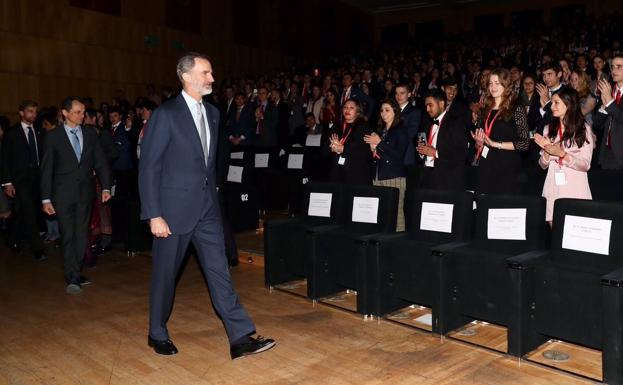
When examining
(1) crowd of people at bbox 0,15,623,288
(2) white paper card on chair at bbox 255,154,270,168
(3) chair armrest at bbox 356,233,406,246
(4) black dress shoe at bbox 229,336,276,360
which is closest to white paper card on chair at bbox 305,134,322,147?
(1) crowd of people at bbox 0,15,623,288

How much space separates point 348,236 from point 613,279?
1.55m

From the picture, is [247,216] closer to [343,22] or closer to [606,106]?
[606,106]

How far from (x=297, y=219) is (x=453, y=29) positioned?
1526cm

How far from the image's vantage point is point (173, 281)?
2762mm

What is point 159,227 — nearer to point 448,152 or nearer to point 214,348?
point 214,348

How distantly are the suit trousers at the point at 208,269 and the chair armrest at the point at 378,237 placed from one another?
2.80 ft

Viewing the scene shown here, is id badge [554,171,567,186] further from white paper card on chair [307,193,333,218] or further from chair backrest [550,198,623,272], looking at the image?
white paper card on chair [307,193,333,218]

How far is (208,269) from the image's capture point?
2.74 metres

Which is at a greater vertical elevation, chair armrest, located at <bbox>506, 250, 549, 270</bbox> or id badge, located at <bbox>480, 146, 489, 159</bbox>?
id badge, located at <bbox>480, 146, 489, 159</bbox>

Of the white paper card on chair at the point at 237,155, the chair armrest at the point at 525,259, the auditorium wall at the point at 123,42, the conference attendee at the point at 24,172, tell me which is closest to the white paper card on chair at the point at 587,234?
the chair armrest at the point at 525,259

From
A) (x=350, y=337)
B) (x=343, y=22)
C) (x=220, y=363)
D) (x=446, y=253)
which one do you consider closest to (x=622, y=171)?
(x=446, y=253)

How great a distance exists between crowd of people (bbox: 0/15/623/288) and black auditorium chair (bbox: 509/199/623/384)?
67 centimetres

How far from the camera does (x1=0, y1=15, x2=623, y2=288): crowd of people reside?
136 inches

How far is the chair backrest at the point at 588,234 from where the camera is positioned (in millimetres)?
2465
